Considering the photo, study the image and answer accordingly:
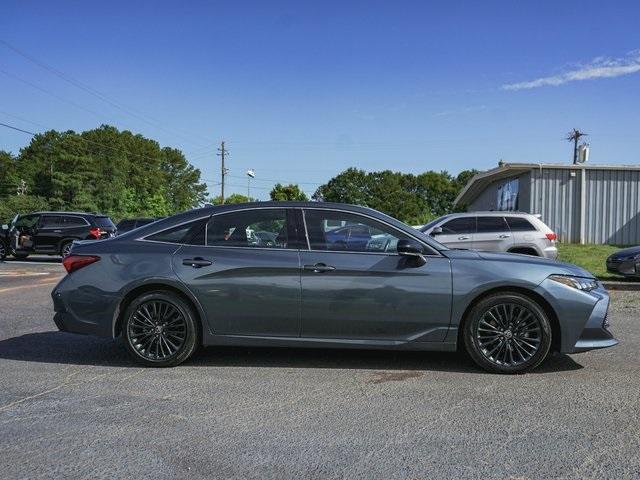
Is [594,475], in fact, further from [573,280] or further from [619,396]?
[573,280]

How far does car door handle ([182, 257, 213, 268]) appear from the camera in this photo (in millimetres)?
5590

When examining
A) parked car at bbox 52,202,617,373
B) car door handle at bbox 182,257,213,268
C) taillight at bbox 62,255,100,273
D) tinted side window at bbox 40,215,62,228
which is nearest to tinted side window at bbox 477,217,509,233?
parked car at bbox 52,202,617,373

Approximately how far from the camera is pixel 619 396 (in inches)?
190

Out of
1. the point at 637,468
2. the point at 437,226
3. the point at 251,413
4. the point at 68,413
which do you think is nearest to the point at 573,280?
the point at 637,468

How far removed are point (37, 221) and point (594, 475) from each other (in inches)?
801

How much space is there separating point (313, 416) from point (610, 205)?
79.5 feet

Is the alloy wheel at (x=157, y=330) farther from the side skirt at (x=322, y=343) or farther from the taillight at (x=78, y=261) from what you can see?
the taillight at (x=78, y=261)

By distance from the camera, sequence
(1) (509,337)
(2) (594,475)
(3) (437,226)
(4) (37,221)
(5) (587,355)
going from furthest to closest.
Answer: (4) (37,221) < (3) (437,226) < (5) (587,355) < (1) (509,337) < (2) (594,475)

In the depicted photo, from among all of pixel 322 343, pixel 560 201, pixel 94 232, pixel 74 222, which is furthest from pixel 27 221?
pixel 560 201

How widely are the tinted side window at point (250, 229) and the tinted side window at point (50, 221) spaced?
16482 millimetres

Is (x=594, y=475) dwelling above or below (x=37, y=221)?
below

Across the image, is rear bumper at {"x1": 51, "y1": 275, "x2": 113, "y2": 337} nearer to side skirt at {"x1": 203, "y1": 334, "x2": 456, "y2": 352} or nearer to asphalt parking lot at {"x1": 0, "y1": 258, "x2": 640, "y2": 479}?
asphalt parking lot at {"x1": 0, "y1": 258, "x2": 640, "y2": 479}

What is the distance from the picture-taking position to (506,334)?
541 centimetres

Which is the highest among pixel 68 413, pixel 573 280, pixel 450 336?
pixel 573 280
